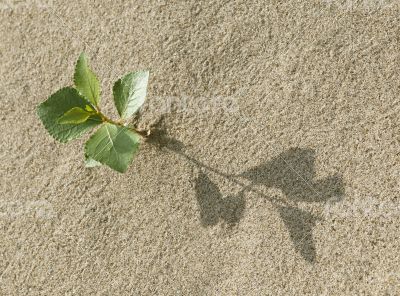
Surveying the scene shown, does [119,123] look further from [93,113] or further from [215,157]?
[215,157]

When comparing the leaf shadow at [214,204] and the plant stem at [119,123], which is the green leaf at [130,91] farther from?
the leaf shadow at [214,204]

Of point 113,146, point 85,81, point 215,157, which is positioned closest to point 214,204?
point 215,157

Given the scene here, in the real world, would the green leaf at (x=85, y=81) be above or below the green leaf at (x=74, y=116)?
above

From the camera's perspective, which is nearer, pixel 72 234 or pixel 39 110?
pixel 39 110

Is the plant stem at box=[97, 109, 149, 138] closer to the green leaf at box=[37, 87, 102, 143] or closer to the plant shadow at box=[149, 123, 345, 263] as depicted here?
the green leaf at box=[37, 87, 102, 143]

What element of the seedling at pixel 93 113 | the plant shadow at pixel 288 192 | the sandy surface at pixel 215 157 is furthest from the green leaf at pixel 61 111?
the plant shadow at pixel 288 192

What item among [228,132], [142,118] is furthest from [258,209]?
[142,118]

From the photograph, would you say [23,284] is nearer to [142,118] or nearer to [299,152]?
[142,118]
